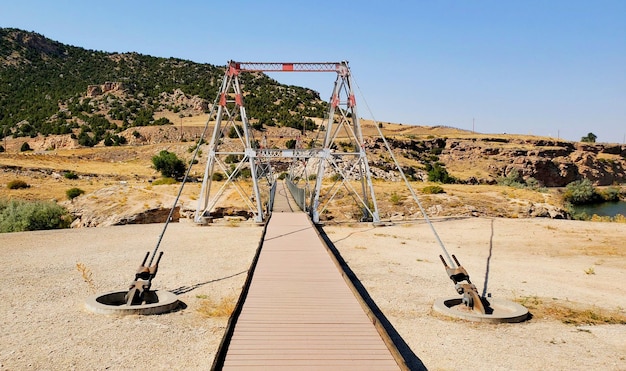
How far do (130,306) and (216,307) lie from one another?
6.00ft

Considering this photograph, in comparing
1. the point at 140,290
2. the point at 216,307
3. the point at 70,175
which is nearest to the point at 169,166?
the point at 70,175

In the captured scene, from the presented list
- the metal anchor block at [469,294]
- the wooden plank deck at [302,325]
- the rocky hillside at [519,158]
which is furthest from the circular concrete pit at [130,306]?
the rocky hillside at [519,158]

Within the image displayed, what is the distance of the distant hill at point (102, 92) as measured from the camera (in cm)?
9769

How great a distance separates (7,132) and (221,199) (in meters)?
79.9

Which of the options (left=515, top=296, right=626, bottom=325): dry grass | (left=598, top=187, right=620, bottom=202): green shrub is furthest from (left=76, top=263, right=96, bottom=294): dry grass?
(left=598, top=187, right=620, bottom=202): green shrub

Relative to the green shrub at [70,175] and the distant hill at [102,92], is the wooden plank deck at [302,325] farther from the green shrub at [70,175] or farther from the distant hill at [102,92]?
the distant hill at [102,92]

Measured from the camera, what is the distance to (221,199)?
34312 mm

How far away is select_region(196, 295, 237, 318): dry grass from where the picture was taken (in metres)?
10.4

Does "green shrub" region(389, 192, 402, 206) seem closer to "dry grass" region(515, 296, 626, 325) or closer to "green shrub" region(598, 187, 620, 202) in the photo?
"dry grass" region(515, 296, 626, 325)

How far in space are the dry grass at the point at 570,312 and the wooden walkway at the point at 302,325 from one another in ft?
14.6

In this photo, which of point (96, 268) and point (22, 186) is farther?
point (22, 186)

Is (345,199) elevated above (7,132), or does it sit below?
below

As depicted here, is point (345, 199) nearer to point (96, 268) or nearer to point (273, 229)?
point (273, 229)

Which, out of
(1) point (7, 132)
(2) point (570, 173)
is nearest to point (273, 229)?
(2) point (570, 173)
